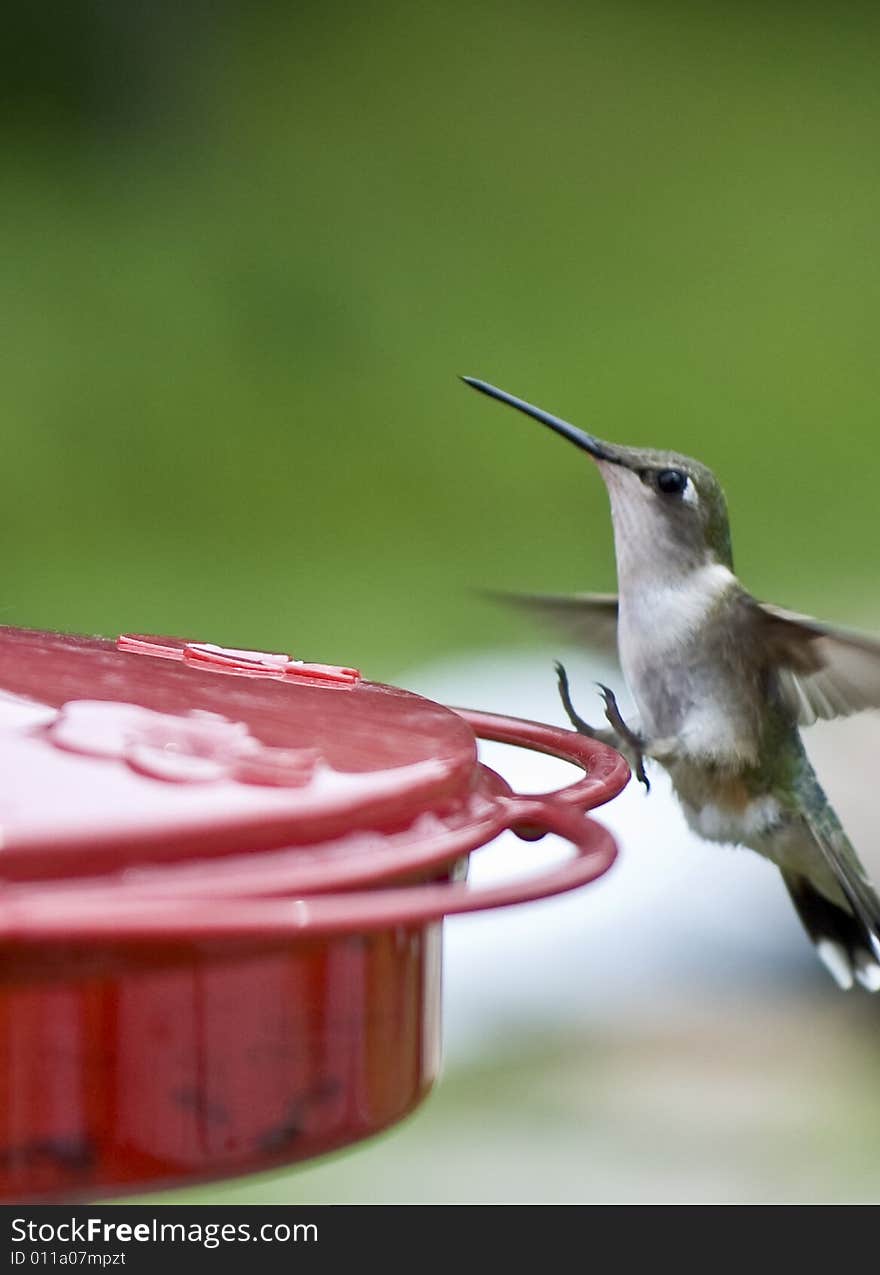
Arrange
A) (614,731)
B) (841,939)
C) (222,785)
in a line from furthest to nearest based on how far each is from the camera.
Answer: (841,939)
(614,731)
(222,785)

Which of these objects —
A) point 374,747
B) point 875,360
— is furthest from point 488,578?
point 374,747

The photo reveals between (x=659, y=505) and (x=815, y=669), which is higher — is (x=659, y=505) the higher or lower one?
the higher one

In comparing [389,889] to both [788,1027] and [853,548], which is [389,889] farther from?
[853,548]

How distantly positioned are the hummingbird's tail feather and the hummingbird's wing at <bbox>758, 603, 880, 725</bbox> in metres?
0.36

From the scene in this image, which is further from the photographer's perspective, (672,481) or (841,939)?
(841,939)

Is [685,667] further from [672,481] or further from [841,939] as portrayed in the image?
[841,939]

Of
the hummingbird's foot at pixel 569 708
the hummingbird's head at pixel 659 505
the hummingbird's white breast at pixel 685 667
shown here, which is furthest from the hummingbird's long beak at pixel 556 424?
the hummingbird's foot at pixel 569 708

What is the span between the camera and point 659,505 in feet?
6.70

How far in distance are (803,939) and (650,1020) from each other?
0.39 meters

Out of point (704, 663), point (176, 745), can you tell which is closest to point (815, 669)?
point (704, 663)

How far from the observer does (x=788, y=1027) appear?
3828 mm

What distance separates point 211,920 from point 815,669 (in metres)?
1.24

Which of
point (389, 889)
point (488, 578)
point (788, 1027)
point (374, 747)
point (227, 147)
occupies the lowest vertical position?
point (389, 889)

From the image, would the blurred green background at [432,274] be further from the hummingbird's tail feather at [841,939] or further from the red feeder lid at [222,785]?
the red feeder lid at [222,785]
